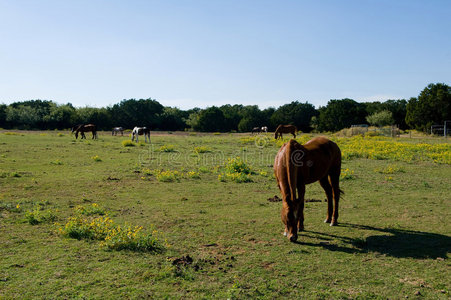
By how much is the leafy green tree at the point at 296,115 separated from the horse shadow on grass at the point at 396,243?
232ft

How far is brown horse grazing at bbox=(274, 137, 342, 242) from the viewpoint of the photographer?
609cm

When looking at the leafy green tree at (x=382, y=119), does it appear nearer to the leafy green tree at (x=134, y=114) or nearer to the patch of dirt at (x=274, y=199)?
the leafy green tree at (x=134, y=114)

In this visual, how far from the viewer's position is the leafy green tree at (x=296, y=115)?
7731cm

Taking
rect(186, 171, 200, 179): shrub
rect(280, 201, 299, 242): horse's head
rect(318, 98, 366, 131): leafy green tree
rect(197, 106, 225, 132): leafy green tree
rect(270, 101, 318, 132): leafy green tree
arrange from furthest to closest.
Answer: rect(270, 101, 318, 132): leafy green tree < rect(197, 106, 225, 132): leafy green tree < rect(318, 98, 366, 131): leafy green tree < rect(186, 171, 200, 179): shrub < rect(280, 201, 299, 242): horse's head

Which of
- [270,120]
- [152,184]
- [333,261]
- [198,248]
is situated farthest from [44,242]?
[270,120]

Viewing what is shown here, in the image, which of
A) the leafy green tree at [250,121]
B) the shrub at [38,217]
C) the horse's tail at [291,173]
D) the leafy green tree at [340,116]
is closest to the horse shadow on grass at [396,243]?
the horse's tail at [291,173]

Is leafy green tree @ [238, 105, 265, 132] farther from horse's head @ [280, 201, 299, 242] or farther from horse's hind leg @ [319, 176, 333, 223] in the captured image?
horse's head @ [280, 201, 299, 242]

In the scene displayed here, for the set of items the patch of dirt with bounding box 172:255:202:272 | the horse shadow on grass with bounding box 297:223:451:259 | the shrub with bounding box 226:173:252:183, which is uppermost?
the shrub with bounding box 226:173:252:183

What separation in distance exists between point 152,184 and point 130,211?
388cm

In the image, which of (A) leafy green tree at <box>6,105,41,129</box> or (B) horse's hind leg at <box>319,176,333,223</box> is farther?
(A) leafy green tree at <box>6,105,41,129</box>

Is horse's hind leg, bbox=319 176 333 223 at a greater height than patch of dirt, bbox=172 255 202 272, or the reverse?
horse's hind leg, bbox=319 176 333 223

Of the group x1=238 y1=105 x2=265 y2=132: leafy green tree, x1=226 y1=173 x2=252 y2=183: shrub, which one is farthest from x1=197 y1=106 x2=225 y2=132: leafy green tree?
x1=226 y1=173 x2=252 y2=183: shrub

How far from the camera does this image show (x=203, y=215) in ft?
27.0

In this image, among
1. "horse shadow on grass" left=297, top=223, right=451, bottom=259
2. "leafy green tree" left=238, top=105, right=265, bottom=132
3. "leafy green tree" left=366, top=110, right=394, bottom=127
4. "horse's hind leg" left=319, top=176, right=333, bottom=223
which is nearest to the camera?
"horse shadow on grass" left=297, top=223, right=451, bottom=259
